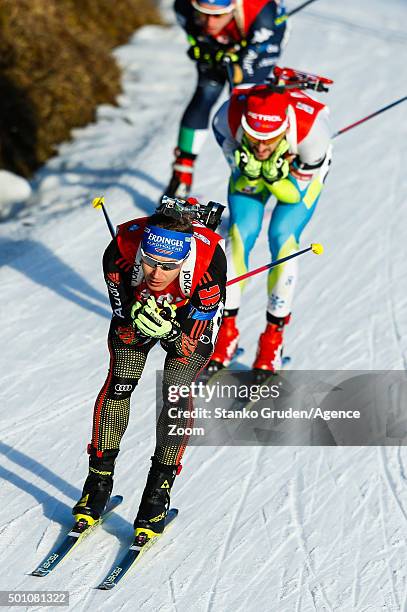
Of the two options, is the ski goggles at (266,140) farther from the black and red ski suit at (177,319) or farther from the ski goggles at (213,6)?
the ski goggles at (213,6)

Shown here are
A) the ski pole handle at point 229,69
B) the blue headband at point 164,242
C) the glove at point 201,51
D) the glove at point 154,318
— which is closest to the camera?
the blue headband at point 164,242

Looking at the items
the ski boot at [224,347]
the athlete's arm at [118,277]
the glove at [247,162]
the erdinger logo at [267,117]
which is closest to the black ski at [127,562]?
the athlete's arm at [118,277]

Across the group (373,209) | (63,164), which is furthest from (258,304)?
(63,164)

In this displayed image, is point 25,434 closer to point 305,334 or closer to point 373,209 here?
point 305,334

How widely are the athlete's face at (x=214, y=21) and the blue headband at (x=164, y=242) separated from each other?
437 centimetres

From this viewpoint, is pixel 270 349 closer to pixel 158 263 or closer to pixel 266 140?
pixel 266 140

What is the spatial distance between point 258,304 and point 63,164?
15.0ft

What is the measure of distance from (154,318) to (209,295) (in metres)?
0.31

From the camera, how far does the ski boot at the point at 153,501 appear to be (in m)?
5.30

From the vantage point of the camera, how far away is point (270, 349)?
7.30m

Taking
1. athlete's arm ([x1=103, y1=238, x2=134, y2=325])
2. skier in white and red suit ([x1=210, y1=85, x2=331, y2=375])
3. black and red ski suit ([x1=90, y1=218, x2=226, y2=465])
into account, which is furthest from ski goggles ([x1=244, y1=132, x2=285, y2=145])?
athlete's arm ([x1=103, y1=238, x2=134, y2=325])

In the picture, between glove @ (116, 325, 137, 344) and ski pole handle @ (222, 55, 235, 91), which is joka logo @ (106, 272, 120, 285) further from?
ski pole handle @ (222, 55, 235, 91)

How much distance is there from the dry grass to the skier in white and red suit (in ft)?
19.7

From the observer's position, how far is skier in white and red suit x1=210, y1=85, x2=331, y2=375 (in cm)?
665
